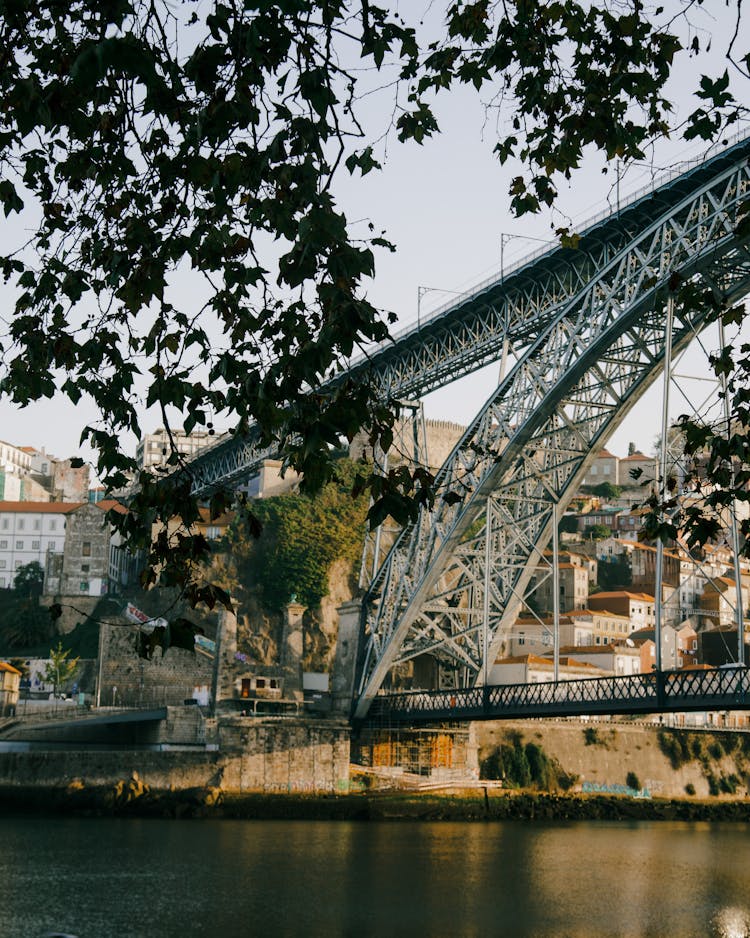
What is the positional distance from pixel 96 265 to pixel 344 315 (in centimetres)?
225

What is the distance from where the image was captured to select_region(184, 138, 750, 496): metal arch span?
3014 cm

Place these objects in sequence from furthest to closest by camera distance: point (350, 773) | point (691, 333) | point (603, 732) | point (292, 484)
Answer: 1. point (292, 484)
2. point (603, 732)
3. point (350, 773)
4. point (691, 333)

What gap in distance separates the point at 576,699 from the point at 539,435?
284 inches

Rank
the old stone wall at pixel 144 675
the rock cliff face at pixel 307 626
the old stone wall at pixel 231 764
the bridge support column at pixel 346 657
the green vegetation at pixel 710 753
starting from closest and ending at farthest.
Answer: the old stone wall at pixel 231 764
the bridge support column at pixel 346 657
the old stone wall at pixel 144 675
the green vegetation at pixel 710 753
the rock cliff face at pixel 307 626

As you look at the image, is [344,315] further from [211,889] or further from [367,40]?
[211,889]

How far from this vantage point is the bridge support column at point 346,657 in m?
43.6

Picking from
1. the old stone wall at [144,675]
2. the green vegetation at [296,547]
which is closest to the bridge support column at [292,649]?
the old stone wall at [144,675]

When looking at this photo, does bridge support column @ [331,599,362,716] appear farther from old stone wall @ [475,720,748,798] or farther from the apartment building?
the apartment building

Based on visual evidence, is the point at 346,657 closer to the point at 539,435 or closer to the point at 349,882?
the point at 539,435

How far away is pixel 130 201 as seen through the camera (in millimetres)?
7164

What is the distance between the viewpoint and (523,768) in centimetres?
4844

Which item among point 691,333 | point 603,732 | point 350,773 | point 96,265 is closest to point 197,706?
point 350,773

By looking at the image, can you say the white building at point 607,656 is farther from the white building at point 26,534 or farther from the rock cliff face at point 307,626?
the white building at point 26,534

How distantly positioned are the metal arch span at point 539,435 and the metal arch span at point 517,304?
2.49 feet
